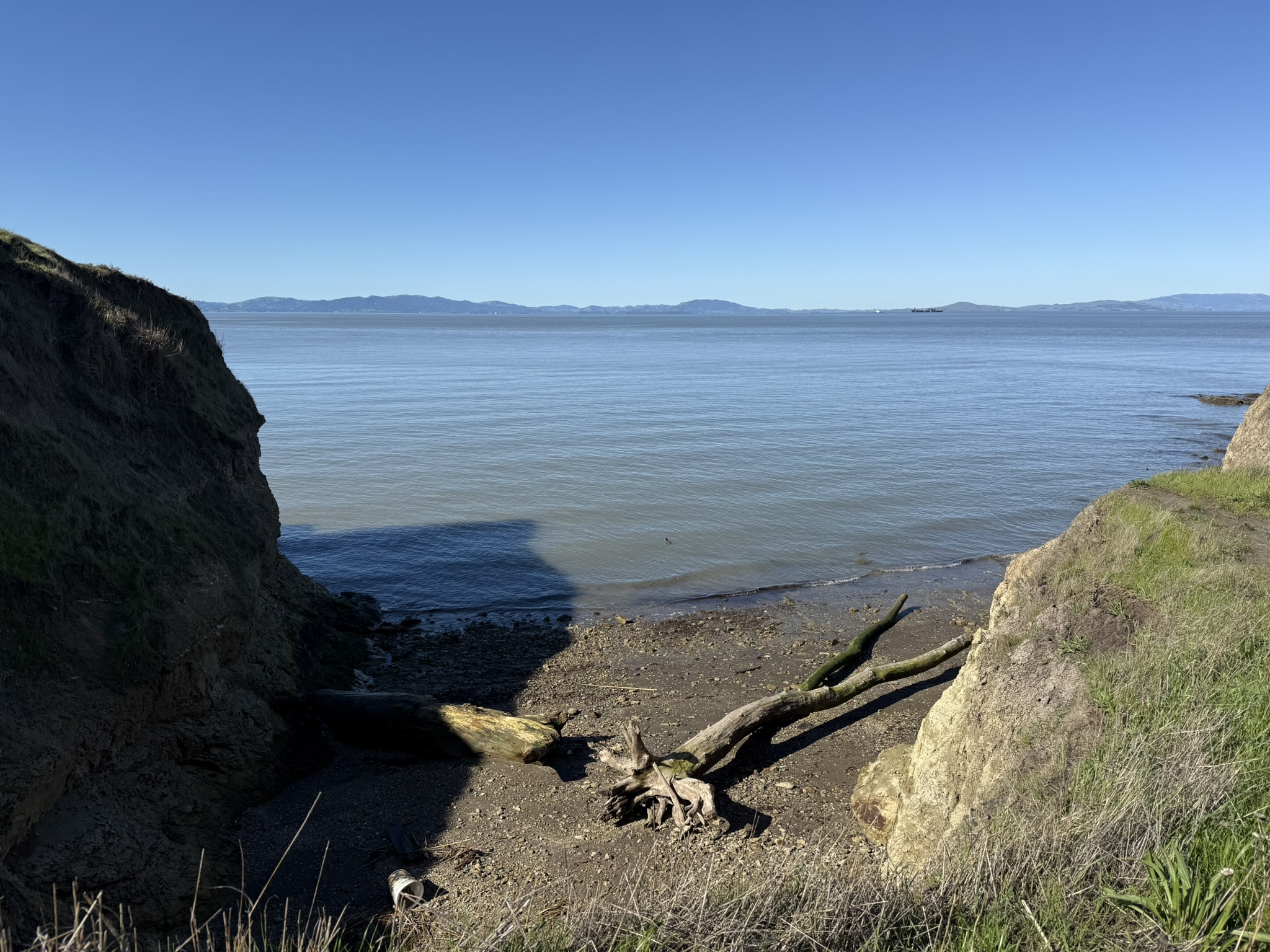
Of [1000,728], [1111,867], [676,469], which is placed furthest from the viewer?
[676,469]

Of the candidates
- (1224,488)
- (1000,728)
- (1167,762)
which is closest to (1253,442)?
(1224,488)

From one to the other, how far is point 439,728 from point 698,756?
10.8 ft

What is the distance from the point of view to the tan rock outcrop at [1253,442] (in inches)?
549

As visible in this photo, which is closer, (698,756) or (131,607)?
(131,607)

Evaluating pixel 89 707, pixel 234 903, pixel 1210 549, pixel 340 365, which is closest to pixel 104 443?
pixel 89 707

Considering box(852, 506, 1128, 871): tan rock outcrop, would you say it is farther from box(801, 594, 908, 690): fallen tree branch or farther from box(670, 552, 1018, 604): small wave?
box(670, 552, 1018, 604): small wave

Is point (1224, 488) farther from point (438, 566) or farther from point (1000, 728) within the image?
point (438, 566)

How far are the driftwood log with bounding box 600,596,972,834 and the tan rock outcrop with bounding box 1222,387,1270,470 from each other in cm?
708

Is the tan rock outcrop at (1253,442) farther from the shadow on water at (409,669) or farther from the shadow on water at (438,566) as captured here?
the shadow on water at (438,566)

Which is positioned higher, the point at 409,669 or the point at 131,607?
the point at 131,607

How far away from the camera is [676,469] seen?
93.2ft

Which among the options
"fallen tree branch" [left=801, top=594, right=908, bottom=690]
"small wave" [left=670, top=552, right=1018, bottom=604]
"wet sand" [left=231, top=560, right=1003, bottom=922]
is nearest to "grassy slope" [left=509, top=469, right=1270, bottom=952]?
"wet sand" [left=231, top=560, right=1003, bottom=922]

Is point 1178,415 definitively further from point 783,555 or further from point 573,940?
point 573,940

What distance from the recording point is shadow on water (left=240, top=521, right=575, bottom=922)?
26.8 feet
